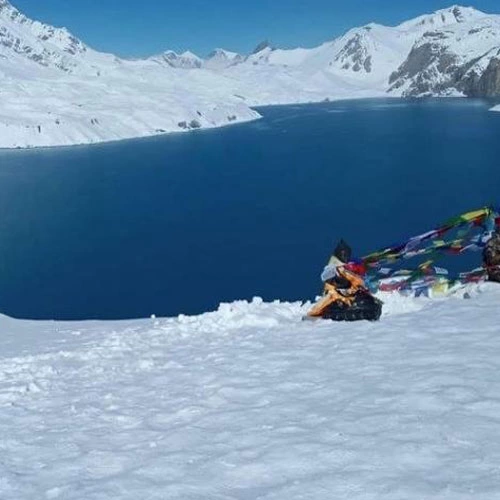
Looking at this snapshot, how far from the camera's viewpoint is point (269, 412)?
9.34m

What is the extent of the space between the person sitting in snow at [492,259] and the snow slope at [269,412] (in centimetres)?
72

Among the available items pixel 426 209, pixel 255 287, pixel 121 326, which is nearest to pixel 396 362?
pixel 121 326

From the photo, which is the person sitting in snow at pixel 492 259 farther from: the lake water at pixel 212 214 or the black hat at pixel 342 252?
the lake water at pixel 212 214

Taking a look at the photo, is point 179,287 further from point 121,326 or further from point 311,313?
point 311,313

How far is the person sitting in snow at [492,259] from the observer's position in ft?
51.1

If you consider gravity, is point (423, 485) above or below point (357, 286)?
below

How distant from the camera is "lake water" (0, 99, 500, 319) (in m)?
40.2

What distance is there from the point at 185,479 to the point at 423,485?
99.9 inches

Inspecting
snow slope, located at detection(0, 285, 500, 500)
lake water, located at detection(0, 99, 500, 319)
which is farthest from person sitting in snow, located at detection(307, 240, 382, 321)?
lake water, located at detection(0, 99, 500, 319)

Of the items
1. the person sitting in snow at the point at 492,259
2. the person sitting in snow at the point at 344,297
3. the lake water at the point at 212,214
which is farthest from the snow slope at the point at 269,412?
the lake water at the point at 212,214

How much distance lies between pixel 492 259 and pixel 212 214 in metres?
48.0

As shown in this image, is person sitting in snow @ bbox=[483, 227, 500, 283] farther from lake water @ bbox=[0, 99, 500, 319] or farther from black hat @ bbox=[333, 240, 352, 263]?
lake water @ bbox=[0, 99, 500, 319]

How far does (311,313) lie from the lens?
48.8 ft

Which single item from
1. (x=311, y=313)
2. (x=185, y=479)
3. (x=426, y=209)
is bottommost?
(x=185, y=479)
